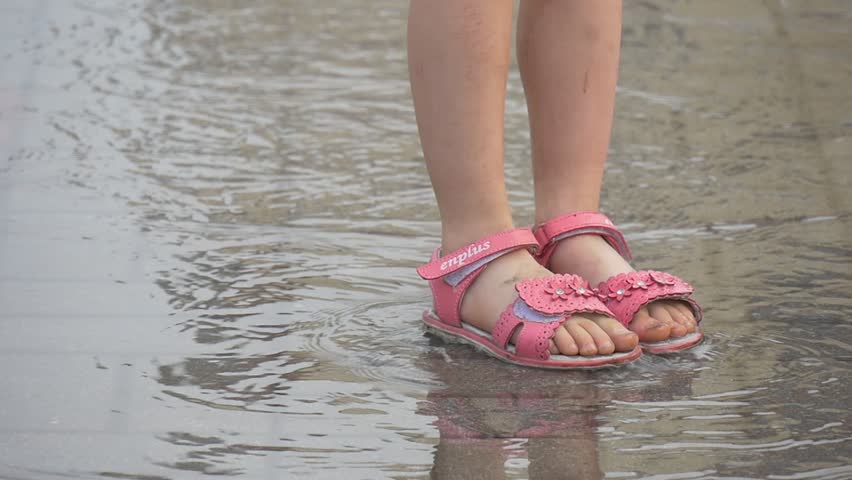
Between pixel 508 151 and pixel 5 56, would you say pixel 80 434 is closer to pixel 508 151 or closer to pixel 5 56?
pixel 508 151

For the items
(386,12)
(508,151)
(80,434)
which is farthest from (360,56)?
(80,434)

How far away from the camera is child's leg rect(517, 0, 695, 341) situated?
2.15m

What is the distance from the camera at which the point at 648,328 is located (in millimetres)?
2027

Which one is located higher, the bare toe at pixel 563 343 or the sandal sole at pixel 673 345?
the bare toe at pixel 563 343

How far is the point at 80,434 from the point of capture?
1.70 meters

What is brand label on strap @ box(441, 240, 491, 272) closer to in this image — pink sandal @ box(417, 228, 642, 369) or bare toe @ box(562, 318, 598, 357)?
pink sandal @ box(417, 228, 642, 369)

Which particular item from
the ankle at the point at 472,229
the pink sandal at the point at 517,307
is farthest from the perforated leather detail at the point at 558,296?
the ankle at the point at 472,229

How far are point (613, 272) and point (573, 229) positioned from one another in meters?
0.09

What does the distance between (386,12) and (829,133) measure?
65.8 inches

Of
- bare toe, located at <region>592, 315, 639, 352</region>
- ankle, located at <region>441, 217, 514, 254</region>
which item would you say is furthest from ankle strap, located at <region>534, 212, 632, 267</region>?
bare toe, located at <region>592, 315, 639, 352</region>

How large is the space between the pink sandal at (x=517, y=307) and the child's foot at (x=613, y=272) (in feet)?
0.16

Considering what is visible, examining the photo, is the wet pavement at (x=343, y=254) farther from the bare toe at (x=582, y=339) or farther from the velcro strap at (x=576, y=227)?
the velcro strap at (x=576, y=227)

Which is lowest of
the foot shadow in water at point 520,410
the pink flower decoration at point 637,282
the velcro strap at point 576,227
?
the foot shadow in water at point 520,410

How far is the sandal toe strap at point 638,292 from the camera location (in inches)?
80.7
